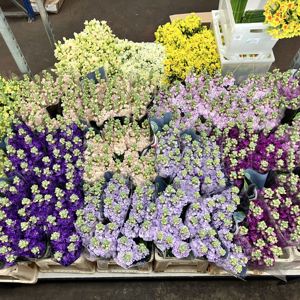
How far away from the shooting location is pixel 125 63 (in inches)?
112

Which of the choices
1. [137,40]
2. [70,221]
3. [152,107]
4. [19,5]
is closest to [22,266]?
[70,221]

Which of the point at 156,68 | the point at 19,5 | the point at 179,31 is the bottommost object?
the point at 156,68

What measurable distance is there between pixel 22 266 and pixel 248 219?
1456 mm

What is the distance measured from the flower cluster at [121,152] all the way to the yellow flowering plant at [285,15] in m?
1.07

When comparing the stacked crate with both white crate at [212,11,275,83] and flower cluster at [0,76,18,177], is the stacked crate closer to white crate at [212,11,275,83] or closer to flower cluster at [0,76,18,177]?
white crate at [212,11,275,83]

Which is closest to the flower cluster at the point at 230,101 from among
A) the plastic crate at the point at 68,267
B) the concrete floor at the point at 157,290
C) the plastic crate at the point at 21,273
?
the plastic crate at the point at 68,267

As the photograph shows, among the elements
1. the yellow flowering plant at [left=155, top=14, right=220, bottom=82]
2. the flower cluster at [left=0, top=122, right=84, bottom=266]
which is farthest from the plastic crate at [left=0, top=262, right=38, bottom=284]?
the yellow flowering plant at [left=155, top=14, right=220, bottom=82]

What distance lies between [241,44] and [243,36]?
0.29 ft

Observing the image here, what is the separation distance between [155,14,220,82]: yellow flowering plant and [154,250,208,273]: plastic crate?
140 cm

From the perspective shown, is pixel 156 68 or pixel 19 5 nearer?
pixel 156 68

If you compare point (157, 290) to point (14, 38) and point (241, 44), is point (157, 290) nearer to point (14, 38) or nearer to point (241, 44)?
point (241, 44)

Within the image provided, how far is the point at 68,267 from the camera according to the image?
2424 millimetres

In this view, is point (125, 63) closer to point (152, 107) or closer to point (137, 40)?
point (152, 107)

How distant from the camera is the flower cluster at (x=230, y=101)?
8.00 ft
